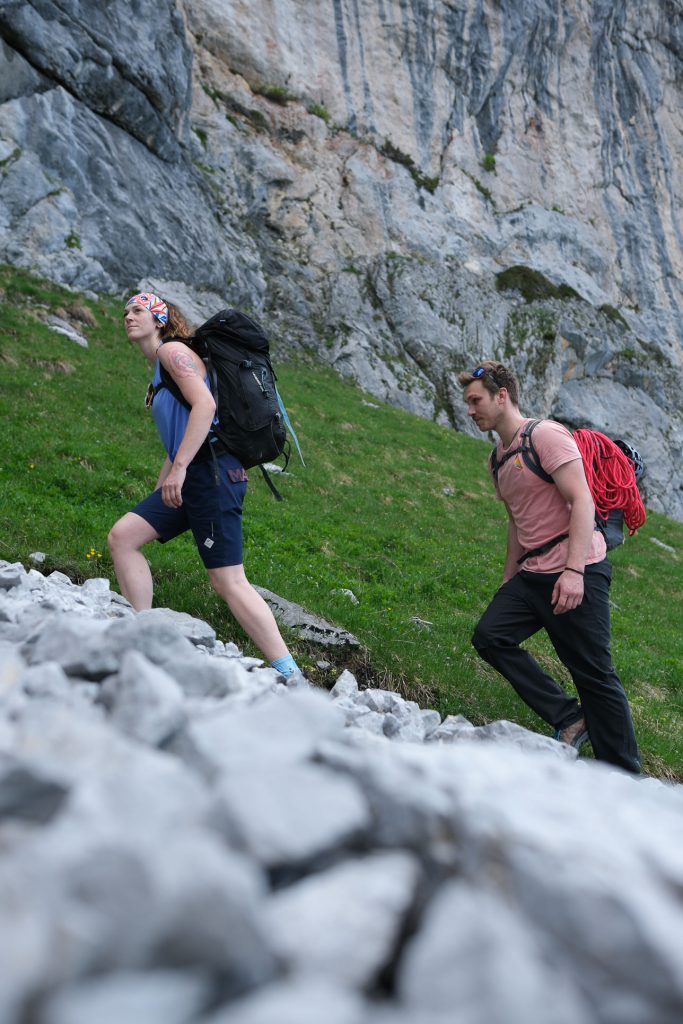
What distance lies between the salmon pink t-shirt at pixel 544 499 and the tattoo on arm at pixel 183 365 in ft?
8.91

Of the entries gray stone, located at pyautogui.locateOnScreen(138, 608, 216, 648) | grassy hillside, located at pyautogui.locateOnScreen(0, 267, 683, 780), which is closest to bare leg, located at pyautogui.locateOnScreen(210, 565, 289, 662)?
gray stone, located at pyautogui.locateOnScreen(138, 608, 216, 648)

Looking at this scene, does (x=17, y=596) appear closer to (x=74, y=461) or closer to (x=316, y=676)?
(x=316, y=676)

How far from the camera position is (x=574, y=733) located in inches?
246

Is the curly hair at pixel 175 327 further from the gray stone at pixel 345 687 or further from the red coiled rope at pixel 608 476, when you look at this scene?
the red coiled rope at pixel 608 476

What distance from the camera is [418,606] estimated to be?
1143 cm

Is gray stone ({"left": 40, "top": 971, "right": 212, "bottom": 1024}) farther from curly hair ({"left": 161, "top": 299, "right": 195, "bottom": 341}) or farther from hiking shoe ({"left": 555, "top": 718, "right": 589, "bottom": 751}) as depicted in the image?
curly hair ({"left": 161, "top": 299, "right": 195, "bottom": 341})

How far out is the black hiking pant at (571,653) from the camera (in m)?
5.91

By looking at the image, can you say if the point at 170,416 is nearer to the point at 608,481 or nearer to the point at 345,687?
the point at 345,687

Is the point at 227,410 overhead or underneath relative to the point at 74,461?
overhead

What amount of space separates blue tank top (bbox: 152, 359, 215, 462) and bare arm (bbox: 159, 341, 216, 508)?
0.23 meters

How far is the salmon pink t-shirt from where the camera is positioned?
19.6 ft

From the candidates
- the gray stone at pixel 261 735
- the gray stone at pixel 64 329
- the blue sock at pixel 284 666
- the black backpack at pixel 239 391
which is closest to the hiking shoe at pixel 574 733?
the blue sock at pixel 284 666

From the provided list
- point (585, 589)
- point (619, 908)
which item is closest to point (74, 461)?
point (585, 589)

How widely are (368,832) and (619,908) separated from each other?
29.0 inches
